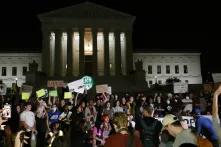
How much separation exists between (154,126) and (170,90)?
141 feet

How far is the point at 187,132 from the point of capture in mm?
6305

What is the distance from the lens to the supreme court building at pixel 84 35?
224 feet

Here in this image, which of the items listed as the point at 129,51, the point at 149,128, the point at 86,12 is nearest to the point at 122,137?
the point at 149,128

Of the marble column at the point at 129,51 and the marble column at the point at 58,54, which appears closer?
the marble column at the point at 58,54

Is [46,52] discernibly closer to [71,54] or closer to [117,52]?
[71,54]

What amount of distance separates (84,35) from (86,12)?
492 centimetres

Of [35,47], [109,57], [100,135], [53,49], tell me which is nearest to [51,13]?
[53,49]

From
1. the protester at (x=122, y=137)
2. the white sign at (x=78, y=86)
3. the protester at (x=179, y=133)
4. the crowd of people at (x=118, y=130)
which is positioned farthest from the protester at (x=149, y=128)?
the white sign at (x=78, y=86)

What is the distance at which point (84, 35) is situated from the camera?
71.8 m

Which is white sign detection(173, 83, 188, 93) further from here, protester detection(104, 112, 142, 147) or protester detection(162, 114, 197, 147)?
protester detection(104, 112, 142, 147)

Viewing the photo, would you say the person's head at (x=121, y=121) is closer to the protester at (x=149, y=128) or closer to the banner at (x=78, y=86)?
the protester at (x=149, y=128)

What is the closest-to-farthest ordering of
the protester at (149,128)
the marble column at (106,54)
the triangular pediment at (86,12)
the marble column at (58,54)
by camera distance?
the protester at (149,128)
the triangular pediment at (86,12)
the marble column at (58,54)
the marble column at (106,54)

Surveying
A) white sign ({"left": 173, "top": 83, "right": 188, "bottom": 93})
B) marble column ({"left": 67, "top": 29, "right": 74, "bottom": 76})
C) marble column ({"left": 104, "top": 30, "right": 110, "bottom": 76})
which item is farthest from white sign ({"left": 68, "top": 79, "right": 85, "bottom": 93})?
marble column ({"left": 104, "top": 30, "right": 110, "bottom": 76})

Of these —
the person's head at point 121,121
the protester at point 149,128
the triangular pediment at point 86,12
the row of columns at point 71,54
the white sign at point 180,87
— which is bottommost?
the protester at point 149,128
